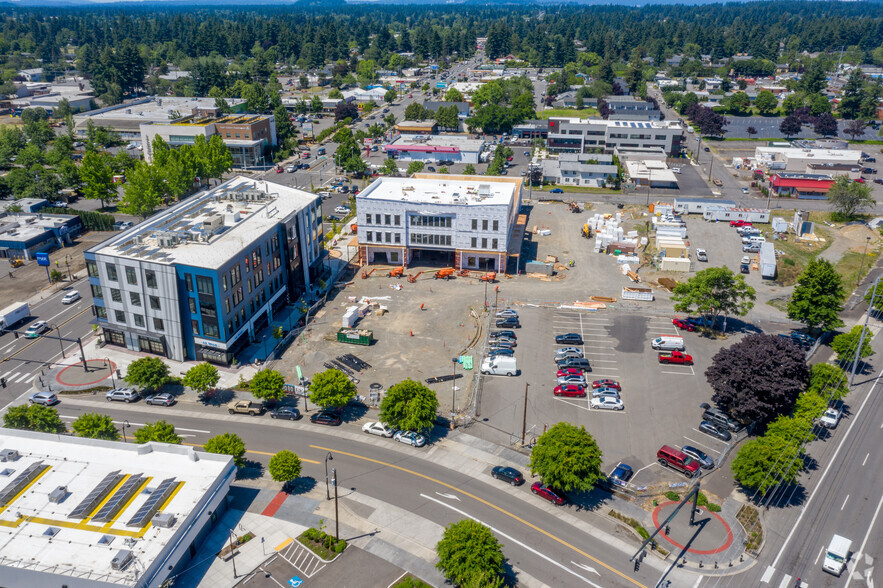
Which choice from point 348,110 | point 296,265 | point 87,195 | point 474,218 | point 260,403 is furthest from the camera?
point 348,110

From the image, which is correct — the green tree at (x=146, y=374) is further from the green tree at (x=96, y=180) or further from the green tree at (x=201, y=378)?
the green tree at (x=96, y=180)

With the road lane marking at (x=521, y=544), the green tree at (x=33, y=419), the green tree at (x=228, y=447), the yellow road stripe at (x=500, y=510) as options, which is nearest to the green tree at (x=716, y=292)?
the yellow road stripe at (x=500, y=510)

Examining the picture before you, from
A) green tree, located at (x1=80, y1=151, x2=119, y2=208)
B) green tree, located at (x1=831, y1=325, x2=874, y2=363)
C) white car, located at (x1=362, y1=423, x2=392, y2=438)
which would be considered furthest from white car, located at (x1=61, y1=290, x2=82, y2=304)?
green tree, located at (x1=831, y1=325, x2=874, y2=363)

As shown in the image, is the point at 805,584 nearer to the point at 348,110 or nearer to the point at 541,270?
the point at 541,270

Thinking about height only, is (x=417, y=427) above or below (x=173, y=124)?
below

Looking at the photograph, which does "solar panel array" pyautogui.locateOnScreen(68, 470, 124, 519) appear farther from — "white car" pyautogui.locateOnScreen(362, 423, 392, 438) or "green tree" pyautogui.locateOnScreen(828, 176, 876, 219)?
"green tree" pyautogui.locateOnScreen(828, 176, 876, 219)

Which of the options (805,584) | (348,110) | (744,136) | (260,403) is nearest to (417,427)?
(260,403)
